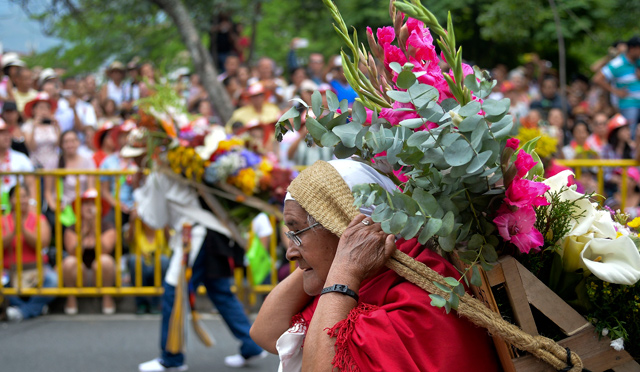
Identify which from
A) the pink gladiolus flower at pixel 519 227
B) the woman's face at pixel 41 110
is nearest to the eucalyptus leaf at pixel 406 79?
the pink gladiolus flower at pixel 519 227

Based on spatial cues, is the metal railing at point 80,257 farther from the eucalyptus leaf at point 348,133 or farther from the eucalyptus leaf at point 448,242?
the eucalyptus leaf at point 448,242

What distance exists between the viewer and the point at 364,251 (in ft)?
7.17

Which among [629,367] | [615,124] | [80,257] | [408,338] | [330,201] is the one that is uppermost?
[330,201]

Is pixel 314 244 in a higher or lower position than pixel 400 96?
lower

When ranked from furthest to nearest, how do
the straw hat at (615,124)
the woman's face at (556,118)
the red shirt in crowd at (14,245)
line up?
1. the woman's face at (556,118)
2. the straw hat at (615,124)
3. the red shirt in crowd at (14,245)

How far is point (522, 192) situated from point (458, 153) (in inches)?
9.6

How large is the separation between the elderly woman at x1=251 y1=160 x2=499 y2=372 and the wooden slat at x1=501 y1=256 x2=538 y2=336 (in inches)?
6.5

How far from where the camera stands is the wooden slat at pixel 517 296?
6.63 feet

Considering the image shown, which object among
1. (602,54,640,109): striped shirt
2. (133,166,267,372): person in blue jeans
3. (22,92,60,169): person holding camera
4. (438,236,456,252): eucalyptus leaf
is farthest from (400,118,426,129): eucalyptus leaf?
(602,54,640,109): striped shirt

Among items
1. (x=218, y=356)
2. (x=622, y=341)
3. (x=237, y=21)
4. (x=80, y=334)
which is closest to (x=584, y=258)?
(x=622, y=341)

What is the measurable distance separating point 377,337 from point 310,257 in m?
0.46

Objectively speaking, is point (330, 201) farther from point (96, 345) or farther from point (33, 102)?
point (33, 102)

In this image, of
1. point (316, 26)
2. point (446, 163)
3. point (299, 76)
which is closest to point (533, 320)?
point (446, 163)

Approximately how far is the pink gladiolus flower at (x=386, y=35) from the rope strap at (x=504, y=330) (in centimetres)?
72
